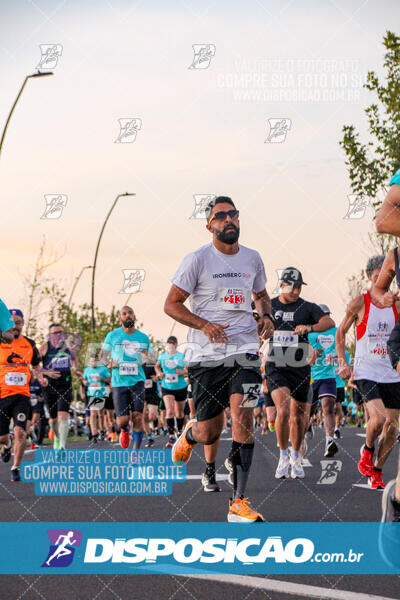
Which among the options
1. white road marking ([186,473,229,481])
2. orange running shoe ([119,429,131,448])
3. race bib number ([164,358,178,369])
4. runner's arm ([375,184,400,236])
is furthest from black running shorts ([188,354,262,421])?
race bib number ([164,358,178,369])

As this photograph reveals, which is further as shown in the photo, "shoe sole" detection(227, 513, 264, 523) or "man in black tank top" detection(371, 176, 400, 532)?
"shoe sole" detection(227, 513, 264, 523)

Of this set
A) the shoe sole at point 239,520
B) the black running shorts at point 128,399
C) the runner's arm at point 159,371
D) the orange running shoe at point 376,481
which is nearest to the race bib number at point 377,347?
the orange running shoe at point 376,481

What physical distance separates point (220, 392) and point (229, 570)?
220 cm

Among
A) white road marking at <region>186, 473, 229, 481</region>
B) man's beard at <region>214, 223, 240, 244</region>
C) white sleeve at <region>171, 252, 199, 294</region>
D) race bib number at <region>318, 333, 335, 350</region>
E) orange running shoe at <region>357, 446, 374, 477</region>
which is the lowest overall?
white road marking at <region>186, 473, 229, 481</region>

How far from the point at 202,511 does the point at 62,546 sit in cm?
206

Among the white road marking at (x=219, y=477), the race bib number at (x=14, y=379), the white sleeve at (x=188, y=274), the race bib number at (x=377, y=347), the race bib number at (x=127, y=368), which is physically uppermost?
the white sleeve at (x=188, y=274)

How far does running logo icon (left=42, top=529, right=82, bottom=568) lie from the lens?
18.1 feet

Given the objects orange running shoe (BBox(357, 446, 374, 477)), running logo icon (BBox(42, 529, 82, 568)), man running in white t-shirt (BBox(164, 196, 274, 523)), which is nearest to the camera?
running logo icon (BBox(42, 529, 82, 568))

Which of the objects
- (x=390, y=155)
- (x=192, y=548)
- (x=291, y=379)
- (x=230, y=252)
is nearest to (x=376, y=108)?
(x=390, y=155)

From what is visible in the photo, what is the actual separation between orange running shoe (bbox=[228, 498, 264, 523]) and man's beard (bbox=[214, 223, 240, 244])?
1909mm

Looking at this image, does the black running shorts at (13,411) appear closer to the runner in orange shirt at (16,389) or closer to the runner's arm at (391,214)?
the runner in orange shirt at (16,389)

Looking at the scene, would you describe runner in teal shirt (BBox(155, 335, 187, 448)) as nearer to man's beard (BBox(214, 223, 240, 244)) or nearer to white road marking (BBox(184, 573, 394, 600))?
man's beard (BBox(214, 223, 240, 244))

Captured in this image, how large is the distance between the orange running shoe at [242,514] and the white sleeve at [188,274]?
1.63 m

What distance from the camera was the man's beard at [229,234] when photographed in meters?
7.15
